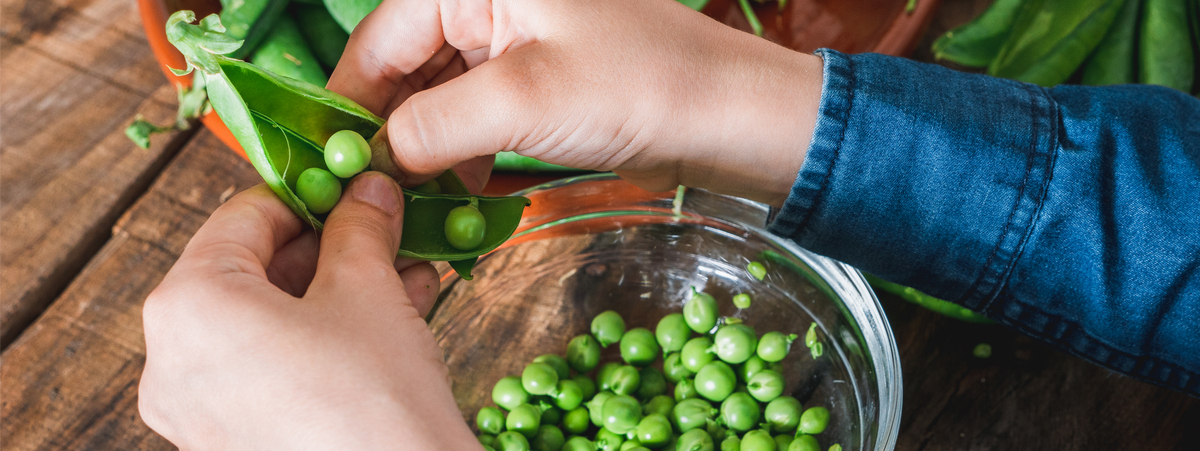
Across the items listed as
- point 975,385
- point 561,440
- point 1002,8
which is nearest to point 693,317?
point 561,440

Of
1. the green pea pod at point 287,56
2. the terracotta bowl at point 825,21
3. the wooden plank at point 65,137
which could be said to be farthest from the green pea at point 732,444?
the wooden plank at point 65,137

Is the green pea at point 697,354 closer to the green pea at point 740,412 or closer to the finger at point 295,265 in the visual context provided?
the green pea at point 740,412

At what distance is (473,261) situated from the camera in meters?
0.93

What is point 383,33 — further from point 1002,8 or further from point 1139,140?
point 1002,8

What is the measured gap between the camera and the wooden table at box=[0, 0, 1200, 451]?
1.05 metres

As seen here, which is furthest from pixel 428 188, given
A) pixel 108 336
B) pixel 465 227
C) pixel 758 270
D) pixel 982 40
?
pixel 982 40

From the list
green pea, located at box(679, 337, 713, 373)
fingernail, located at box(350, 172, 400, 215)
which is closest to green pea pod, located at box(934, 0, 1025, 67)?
green pea, located at box(679, 337, 713, 373)

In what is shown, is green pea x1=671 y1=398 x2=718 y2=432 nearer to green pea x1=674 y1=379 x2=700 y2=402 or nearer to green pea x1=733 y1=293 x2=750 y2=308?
green pea x1=674 y1=379 x2=700 y2=402

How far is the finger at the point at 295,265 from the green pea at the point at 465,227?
16 cm

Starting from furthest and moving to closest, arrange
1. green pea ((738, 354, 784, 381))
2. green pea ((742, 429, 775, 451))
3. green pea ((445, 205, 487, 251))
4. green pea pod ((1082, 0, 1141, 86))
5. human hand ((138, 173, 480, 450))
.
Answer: green pea pod ((1082, 0, 1141, 86)), green pea ((738, 354, 784, 381)), green pea ((742, 429, 775, 451)), green pea ((445, 205, 487, 251)), human hand ((138, 173, 480, 450))

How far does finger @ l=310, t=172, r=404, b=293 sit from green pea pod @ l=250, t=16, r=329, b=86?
1.74 ft

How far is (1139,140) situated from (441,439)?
0.91 metres

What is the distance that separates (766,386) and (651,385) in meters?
0.18

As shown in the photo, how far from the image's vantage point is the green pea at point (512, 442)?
99 cm
